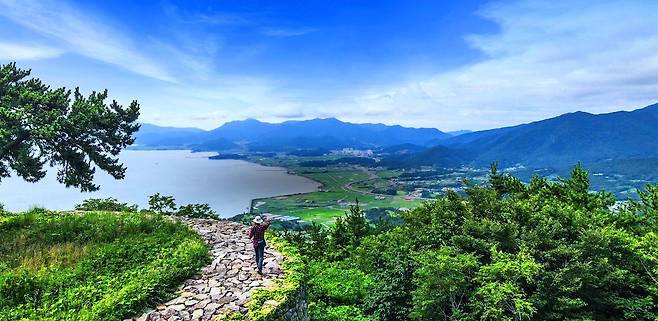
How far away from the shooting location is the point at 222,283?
8.02m

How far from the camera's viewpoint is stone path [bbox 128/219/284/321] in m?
6.67

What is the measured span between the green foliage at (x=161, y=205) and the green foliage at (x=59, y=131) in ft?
6.82

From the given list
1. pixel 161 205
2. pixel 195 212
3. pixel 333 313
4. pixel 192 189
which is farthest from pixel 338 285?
pixel 192 189

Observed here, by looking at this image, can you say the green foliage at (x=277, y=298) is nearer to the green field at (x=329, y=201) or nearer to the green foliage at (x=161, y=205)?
the green foliage at (x=161, y=205)

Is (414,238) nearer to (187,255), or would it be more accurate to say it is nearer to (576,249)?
(576,249)

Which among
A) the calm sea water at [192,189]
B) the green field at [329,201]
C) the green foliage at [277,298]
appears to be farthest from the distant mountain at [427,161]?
the green foliage at [277,298]

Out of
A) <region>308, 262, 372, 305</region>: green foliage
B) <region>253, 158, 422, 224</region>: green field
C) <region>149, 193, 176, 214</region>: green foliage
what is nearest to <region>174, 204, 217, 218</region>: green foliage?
<region>149, 193, 176, 214</region>: green foliage

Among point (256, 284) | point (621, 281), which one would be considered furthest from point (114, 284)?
point (621, 281)

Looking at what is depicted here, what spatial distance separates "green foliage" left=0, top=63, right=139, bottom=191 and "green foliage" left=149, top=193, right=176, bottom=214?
2.08m

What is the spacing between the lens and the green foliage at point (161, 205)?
15.5m

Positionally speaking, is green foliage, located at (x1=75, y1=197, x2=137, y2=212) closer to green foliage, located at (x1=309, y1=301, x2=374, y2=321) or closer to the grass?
the grass

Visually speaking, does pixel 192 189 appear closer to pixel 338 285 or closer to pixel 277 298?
pixel 338 285

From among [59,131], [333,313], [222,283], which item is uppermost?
[59,131]

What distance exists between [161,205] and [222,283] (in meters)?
9.11
